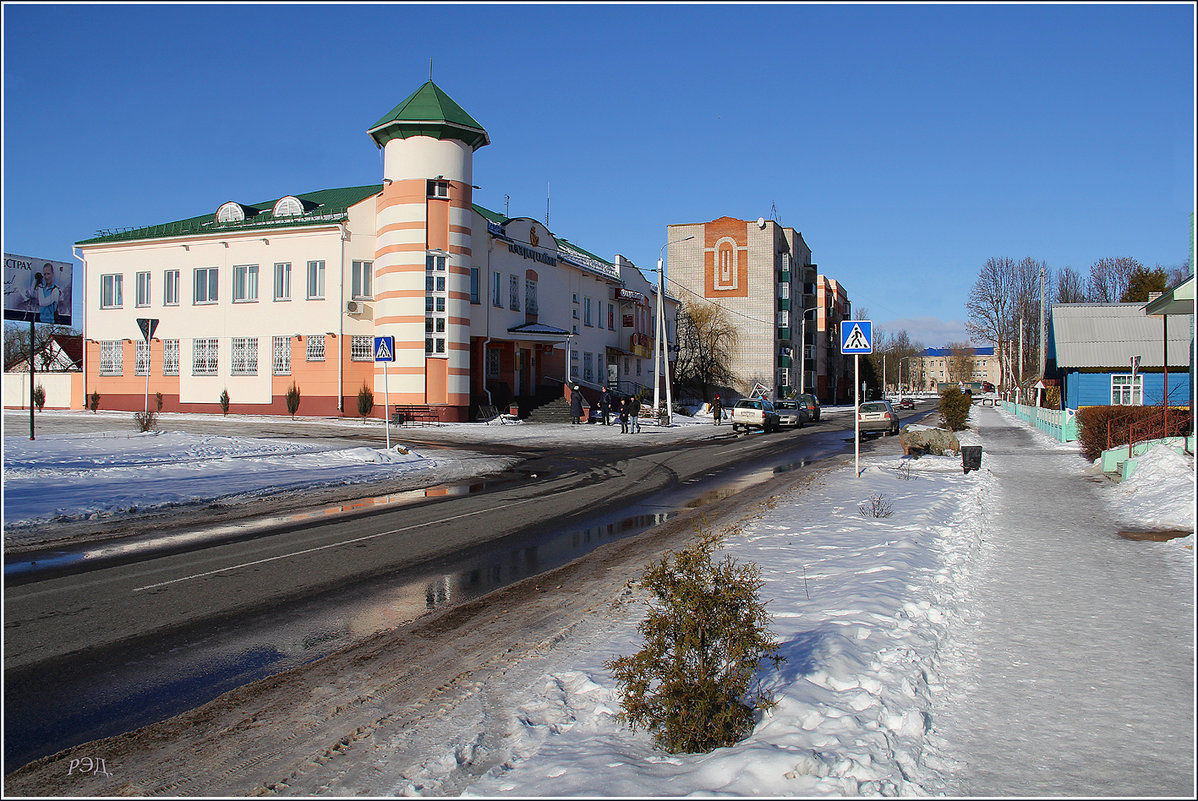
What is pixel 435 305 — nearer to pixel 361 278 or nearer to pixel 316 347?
pixel 361 278

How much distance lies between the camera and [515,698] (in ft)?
15.8

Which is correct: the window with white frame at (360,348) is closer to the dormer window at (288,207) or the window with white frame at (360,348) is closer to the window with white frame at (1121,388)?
the dormer window at (288,207)

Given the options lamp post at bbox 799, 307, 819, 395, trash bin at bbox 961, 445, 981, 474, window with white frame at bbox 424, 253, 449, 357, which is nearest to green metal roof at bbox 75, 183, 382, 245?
window with white frame at bbox 424, 253, 449, 357

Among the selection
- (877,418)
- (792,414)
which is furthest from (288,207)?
(877,418)

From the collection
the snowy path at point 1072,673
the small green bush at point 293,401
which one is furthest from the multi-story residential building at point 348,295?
the snowy path at point 1072,673

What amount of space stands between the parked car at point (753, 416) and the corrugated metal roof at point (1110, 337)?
51.9 ft

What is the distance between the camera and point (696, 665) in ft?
13.5

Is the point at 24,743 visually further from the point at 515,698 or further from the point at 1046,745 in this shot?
the point at 1046,745

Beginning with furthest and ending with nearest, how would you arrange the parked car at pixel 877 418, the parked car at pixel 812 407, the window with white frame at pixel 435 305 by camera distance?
1. the parked car at pixel 812 407
2. the window with white frame at pixel 435 305
3. the parked car at pixel 877 418

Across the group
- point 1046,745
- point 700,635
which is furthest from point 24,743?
point 1046,745

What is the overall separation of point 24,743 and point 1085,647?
266 inches

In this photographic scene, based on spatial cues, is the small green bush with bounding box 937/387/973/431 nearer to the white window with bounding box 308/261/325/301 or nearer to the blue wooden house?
the blue wooden house

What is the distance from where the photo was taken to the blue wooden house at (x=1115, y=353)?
3675 centimetres

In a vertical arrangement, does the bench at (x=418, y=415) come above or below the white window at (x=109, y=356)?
below
